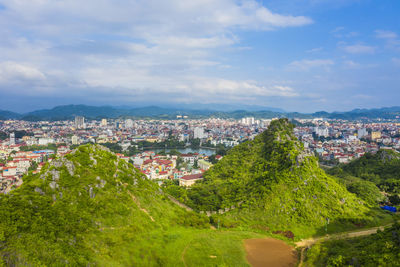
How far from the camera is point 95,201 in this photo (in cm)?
1428

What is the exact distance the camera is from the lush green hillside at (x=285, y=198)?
19.4 metres

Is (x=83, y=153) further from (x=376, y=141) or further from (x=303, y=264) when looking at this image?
(x=376, y=141)

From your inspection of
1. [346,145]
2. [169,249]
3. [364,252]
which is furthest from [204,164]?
[346,145]

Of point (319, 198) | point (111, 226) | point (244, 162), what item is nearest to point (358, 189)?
point (319, 198)

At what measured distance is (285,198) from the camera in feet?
68.8

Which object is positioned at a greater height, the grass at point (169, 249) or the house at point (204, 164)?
the grass at point (169, 249)

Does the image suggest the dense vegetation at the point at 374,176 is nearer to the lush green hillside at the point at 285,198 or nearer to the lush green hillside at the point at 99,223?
the lush green hillside at the point at 285,198

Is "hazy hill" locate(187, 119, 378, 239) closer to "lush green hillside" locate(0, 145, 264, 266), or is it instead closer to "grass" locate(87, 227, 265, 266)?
"lush green hillside" locate(0, 145, 264, 266)

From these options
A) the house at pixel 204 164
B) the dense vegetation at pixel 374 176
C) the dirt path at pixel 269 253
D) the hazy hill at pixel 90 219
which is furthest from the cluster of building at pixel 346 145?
the hazy hill at pixel 90 219

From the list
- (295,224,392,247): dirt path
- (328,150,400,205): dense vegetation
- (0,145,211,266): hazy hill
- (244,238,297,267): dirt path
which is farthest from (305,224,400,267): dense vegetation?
(328,150,400,205): dense vegetation

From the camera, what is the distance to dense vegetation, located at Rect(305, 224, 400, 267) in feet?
35.7

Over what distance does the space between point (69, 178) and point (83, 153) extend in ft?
8.12

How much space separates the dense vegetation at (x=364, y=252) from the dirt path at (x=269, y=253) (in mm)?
1087

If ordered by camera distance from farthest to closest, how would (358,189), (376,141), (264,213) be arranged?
(376,141) < (358,189) < (264,213)
